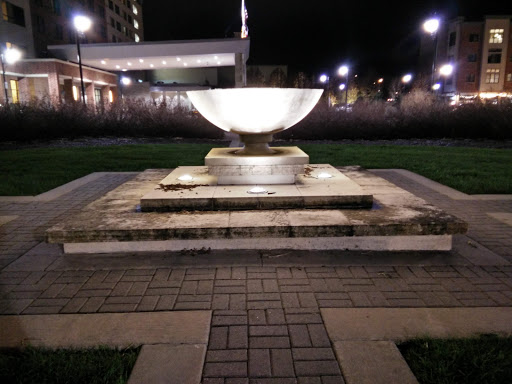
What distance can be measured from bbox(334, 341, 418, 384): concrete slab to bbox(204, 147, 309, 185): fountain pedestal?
3.39 meters

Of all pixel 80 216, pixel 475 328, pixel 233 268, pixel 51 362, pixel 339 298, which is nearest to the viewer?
pixel 51 362

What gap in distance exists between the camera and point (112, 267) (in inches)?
171

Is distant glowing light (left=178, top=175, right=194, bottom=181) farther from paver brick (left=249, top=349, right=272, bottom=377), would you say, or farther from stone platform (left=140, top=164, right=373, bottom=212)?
paver brick (left=249, top=349, right=272, bottom=377)

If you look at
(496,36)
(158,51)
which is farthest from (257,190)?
(496,36)

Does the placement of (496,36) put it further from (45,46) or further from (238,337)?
(238,337)

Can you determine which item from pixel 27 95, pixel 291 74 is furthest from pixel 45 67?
pixel 291 74

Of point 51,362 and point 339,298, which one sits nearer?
point 51,362

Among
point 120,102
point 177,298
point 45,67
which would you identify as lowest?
point 177,298

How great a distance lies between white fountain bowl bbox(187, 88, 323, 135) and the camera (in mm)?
5520

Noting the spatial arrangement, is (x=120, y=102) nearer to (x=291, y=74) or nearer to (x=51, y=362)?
(x=51, y=362)

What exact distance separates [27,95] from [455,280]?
3978 centimetres

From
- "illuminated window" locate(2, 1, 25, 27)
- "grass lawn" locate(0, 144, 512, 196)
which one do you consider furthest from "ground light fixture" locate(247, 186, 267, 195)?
"illuminated window" locate(2, 1, 25, 27)

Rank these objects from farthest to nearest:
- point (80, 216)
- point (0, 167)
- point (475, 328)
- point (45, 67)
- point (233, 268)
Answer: point (45, 67) < point (0, 167) < point (80, 216) < point (233, 268) < point (475, 328)

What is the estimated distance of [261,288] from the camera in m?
3.84
